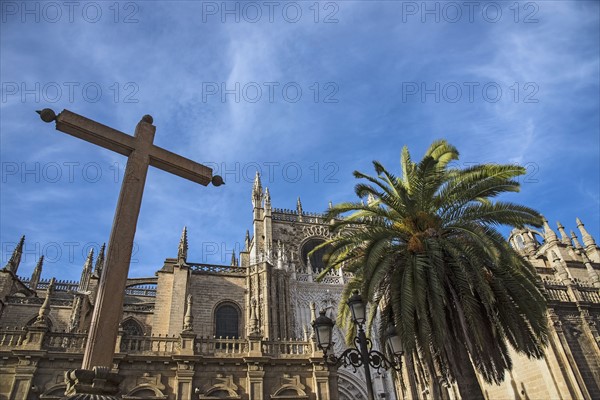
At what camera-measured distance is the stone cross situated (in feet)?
18.8

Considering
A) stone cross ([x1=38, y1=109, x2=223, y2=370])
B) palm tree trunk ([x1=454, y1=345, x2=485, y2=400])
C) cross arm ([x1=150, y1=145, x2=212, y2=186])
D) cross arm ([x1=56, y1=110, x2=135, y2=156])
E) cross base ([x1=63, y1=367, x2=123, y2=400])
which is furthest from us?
palm tree trunk ([x1=454, y1=345, x2=485, y2=400])

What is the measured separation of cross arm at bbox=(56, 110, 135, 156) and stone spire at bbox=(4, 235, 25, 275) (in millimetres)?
27682

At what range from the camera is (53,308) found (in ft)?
94.6

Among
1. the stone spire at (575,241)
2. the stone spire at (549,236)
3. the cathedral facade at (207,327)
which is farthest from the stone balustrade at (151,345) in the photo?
the stone spire at (575,241)

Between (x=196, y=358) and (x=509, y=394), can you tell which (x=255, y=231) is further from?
(x=509, y=394)

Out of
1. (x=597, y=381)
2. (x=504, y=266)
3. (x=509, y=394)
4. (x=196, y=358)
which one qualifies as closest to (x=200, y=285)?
(x=196, y=358)

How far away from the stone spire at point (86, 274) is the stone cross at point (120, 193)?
28029 millimetres

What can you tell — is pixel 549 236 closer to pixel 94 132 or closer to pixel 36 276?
pixel 94 132

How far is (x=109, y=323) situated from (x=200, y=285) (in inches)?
907

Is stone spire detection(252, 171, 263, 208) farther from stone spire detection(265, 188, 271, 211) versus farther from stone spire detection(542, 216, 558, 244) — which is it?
stone spire detection(542, 216, 558, 244)

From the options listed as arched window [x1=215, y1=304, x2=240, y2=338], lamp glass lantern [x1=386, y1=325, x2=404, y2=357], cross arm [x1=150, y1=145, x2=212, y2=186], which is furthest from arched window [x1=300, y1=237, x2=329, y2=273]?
cross arm [x1=150, y1=145, x2=212, y2=186]

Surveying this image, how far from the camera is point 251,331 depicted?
1780 cm

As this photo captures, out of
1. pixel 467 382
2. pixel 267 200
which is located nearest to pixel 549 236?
pixel 267 200

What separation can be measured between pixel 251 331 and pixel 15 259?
2219 centimetres
